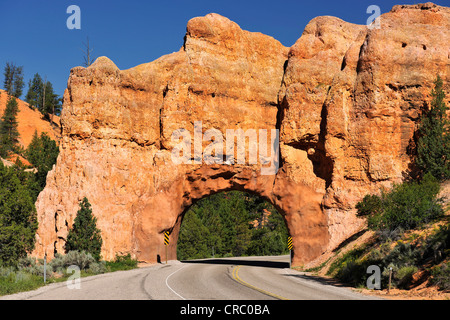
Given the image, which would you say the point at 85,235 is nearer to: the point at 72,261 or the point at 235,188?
the point at 72,261

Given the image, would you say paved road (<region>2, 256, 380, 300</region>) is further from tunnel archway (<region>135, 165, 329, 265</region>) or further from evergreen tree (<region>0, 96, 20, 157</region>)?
evergreen tree (<region>0, 96, 20, 157</region>)

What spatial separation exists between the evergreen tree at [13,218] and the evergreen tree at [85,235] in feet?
9.55

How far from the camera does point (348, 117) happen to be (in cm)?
3494

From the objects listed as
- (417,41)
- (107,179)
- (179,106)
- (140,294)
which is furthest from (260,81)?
(140,294)

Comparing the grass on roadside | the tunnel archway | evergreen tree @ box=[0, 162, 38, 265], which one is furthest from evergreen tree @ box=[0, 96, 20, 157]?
the grass on roadside

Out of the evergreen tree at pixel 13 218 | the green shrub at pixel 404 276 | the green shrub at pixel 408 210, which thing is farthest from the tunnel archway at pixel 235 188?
the green shrub at pixel 404 276

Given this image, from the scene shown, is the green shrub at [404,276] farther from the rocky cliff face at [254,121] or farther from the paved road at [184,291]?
the rocky cliff face at [254,121]

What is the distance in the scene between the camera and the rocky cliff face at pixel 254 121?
3334 cm

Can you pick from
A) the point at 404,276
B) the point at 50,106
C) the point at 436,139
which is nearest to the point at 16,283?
the point at 404,276

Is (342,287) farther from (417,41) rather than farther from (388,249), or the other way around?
(417,41)

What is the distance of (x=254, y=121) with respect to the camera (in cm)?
3822

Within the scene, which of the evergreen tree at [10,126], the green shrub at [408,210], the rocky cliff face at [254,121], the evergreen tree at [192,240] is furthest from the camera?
the evergreen tree at [10,126]

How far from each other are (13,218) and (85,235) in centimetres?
500
